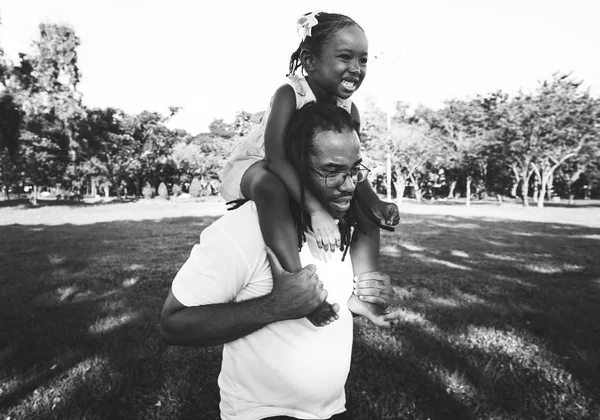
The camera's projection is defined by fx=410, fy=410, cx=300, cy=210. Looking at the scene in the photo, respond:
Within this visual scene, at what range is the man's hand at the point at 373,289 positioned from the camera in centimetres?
161

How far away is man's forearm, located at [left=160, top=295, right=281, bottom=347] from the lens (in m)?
1.28

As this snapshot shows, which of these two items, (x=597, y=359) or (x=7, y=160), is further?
(x=7, y=160)

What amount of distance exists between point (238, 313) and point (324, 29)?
1.57m

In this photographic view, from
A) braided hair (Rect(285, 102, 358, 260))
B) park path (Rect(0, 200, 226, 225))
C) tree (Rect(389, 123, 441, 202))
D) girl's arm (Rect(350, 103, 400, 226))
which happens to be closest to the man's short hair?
braided hair (Rect(285, 102, 358, 260))

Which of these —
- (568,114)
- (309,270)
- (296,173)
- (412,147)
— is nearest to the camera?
(309,270)

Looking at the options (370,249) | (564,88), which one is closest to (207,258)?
(370,249)

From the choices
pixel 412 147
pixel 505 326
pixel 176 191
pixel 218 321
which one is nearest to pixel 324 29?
pixel 218 321

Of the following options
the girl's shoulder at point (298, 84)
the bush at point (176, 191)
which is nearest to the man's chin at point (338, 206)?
the girl's shoulder at point (298, 84)

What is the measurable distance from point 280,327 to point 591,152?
122 feet

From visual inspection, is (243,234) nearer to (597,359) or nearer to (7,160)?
(597,359)

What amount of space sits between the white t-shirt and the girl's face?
3.36ft

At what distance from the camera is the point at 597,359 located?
398cm

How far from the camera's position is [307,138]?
1.64 metres

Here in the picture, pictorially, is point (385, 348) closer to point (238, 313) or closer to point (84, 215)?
point (238, 313)
